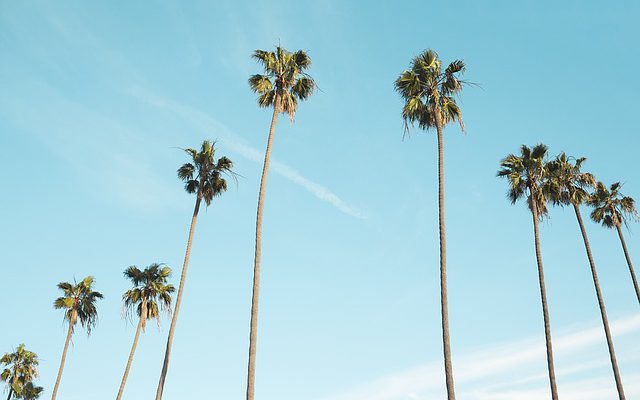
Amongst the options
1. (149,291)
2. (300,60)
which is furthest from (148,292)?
(300,60)

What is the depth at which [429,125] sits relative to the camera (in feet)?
107

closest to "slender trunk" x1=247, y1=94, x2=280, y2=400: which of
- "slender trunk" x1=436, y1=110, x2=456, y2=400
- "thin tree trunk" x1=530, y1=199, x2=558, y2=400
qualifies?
"slender trunk" x1=436, y1=110, x2=456, y2=400

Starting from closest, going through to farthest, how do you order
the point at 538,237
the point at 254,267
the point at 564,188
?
1. the point at 254,267
2. the point at 538,237
3. the point at 564,188

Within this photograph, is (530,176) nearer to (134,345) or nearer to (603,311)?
(603,311)

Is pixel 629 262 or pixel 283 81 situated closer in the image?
pixel 283 81

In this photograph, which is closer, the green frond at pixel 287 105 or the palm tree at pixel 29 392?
the green frond at pixel 287 105

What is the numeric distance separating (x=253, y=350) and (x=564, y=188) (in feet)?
96.3

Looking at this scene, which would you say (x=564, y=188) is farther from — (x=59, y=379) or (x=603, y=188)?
(x=59, y=379)

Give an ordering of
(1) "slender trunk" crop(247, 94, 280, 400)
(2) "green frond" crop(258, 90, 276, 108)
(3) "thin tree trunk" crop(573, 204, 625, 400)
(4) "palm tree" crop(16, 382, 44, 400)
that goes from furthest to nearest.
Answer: (4) "palm tree" crop(16, 382, 44, 400) < (3) "thin tree trunk" crop(573, 204, 625, 400) < (2) "green frond" crop(258, 90, 276, 108) < (1) "slender trunk" crop(247, 94, 280, 400)

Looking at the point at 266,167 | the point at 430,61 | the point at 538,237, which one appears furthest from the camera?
the point at 538,237

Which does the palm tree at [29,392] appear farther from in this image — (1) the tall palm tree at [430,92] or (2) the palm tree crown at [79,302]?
(1) the tall palm tree at [430,92]

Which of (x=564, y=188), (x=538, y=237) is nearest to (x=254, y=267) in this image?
(x=538, y=237)

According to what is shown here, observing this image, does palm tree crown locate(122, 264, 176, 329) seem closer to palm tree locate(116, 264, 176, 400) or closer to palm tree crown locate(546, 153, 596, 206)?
palm tree locate(116, 264, 176, 400)

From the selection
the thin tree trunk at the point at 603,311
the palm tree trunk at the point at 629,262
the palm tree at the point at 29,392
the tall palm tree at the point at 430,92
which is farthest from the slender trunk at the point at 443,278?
the palm tree at the point at 29,392
